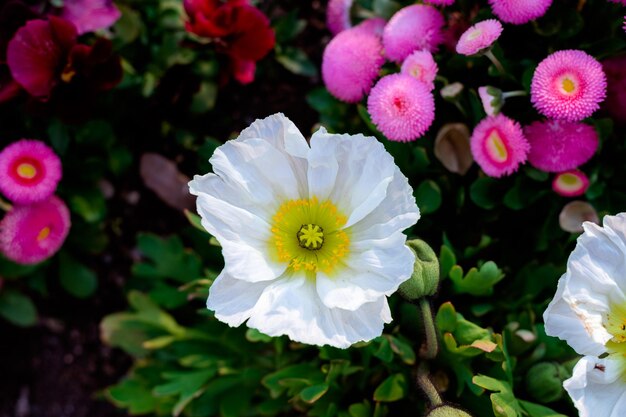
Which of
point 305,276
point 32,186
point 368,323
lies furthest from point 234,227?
point 32,186

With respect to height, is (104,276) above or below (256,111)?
below

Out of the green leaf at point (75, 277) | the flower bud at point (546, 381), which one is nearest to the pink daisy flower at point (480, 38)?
the flower bud at point (546, 381)

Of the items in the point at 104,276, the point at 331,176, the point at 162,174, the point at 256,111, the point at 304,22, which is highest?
the point at 331,176

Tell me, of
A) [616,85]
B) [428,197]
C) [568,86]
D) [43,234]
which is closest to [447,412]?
[428,197]

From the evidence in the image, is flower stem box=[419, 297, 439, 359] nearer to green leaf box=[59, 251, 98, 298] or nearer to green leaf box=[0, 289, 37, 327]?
green leaf box=[59, 251, 98, 298]

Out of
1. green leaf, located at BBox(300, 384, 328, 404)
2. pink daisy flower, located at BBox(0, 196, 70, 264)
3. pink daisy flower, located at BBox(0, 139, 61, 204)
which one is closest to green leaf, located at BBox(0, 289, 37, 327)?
pink daisy flower, located at BBox(0, 196, 70, 264)

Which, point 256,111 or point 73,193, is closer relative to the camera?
point 73,193

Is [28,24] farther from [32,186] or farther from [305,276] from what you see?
[305,276]
